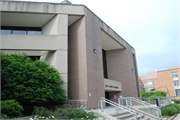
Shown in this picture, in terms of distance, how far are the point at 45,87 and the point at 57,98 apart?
4.34ft

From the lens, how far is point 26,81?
9992 mm

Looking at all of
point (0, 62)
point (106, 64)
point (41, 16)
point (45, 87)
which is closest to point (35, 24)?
point (41, 16)

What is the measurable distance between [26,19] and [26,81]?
790 cm

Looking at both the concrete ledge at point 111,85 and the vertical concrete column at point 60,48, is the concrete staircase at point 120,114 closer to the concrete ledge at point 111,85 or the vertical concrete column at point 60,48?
the vertical concrete column at point 60,48

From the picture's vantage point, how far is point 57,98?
36.4 feet

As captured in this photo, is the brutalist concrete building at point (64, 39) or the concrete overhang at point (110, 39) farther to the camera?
the concrete overhang at point (110, 39)

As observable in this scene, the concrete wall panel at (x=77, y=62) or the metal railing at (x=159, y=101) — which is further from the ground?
the concrete wall panel at (x=77, y=62)

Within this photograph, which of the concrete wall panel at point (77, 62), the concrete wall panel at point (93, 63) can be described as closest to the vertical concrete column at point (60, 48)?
the concrete wall panel at point (77, 62)

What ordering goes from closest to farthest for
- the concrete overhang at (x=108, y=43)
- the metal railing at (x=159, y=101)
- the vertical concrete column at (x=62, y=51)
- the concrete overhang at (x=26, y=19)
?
1. the vertical concrete column at (x=62, y=51)
2. the concrete overhang at (x=26, y=19)
3. the metal railing at (x=159, y=101)
4. the concrete overhang at (x=108, y=43)

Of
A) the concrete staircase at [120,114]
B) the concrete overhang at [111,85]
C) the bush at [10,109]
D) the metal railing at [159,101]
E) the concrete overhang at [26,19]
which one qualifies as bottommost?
the metal railing at [159,101]

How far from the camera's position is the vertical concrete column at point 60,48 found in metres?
13.0

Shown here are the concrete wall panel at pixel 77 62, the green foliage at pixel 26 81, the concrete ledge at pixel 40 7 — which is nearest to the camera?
the green foliage at pixel 26 81

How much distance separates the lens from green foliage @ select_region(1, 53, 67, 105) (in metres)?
9.54

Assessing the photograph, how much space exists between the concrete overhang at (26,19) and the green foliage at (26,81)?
5.36 m
